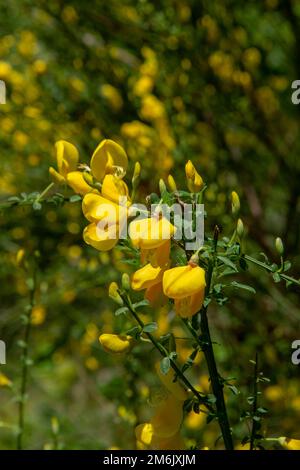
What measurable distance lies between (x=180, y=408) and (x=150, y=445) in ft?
0.33

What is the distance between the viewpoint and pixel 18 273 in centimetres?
201

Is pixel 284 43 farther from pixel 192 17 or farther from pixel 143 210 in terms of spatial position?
pixel 143 210

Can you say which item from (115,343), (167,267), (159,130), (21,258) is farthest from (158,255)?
(159,130)

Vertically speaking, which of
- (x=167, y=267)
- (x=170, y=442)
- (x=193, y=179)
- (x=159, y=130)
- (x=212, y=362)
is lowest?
(x=170, y=442)

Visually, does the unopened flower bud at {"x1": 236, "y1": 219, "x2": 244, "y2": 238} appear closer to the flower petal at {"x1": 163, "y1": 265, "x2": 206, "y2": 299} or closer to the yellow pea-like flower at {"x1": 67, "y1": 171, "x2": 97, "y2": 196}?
the flower petal at {"x1": 163, "y1": 265, "x2": 206, "y2": 299}

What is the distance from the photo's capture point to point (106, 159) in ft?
3.03

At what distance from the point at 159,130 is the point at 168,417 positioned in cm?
109

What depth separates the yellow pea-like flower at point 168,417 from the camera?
0.94m

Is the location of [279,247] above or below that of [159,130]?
below

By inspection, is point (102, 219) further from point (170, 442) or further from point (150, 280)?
point (170, 442)

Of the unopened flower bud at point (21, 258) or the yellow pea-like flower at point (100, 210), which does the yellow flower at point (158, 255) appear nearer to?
the yellow pea-like flower at point (100, 210)

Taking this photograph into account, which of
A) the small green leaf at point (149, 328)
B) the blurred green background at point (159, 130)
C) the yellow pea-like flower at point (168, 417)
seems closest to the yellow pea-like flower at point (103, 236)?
the small green leaf at point (149, 328)

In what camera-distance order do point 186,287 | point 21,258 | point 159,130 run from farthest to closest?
point 159,130 < point 21,258 < point 186,287

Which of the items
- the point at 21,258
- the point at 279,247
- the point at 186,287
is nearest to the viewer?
the point at 186,287
